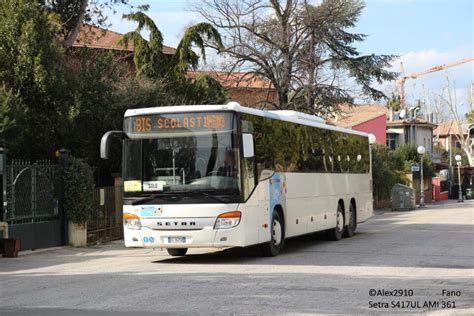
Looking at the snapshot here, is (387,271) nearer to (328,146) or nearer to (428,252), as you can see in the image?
(428,252)

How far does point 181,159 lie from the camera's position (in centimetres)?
1466

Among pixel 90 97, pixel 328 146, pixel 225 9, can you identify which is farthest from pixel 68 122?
pixel 225 9

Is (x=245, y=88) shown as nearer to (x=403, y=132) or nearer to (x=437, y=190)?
(x=437, y=190)

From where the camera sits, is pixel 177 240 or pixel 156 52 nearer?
pixel 177 240

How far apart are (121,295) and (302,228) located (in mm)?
8225

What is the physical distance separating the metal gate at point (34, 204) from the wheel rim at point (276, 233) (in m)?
6.17

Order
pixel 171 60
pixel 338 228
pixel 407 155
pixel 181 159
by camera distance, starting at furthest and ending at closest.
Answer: pixel 407 155, pixel 171 60, pixel 338 228, pixel 181 159

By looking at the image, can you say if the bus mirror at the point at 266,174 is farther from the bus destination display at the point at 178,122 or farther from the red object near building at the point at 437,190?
the red object near building at the point at 437,190

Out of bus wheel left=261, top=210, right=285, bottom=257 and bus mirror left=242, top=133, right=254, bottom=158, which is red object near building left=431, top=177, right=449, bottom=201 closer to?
bus wheel left=261, top=210, right=285, bottom=257

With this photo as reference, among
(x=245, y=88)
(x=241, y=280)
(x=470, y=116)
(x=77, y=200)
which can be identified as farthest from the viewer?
(x=470, y=116)

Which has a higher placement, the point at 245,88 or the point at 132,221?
the point at 245,88

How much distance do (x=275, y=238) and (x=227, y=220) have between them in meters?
2.30

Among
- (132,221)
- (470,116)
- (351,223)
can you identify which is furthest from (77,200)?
(470,116)

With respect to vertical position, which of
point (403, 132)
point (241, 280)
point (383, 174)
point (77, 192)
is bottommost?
point (241, 280)
